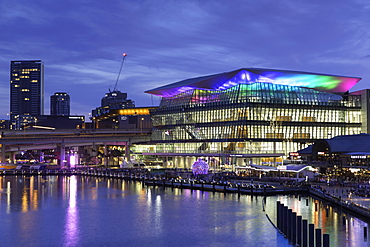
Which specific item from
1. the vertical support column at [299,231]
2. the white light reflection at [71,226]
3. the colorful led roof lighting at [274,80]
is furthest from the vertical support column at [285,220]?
the colorful led roof lighting at [274,80]

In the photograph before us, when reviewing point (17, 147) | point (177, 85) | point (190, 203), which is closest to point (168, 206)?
point (190, 203)

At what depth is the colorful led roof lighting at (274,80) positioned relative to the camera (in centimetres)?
12888

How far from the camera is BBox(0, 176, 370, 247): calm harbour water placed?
45844mm

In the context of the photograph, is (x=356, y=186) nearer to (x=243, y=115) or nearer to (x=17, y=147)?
(x=243, y=115)

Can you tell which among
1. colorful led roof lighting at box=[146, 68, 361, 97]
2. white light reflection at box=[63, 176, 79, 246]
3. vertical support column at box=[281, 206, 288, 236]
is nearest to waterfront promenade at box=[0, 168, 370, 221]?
vertical support column at box=[281, 206, 288, 236]

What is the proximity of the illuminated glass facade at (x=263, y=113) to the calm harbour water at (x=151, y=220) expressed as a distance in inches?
1893

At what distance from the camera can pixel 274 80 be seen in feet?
435

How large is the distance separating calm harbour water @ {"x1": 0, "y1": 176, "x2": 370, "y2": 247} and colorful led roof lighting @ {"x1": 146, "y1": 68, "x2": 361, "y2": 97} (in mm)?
52556

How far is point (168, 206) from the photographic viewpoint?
67.1 metres

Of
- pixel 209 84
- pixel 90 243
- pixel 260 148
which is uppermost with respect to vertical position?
pixel 209 84

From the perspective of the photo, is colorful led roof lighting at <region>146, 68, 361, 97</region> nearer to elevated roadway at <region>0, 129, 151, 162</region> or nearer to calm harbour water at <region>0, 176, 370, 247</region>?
elevated roadway at <region>0, 129, 151, 162</region>

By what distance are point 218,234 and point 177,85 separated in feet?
336

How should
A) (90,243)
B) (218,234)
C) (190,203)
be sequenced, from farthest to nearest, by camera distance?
1. (190,203)
2. (218,234)
3. (90,243)

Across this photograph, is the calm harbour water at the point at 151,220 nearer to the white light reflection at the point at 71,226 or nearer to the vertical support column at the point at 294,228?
the white light reflection at the point at 71,226
